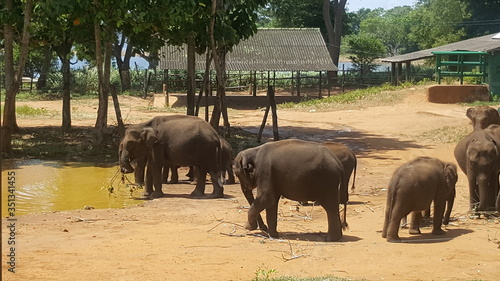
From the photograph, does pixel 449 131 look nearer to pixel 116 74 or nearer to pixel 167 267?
pixel 167 267

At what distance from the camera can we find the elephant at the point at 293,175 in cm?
1094

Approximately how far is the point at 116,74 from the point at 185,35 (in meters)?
31.4

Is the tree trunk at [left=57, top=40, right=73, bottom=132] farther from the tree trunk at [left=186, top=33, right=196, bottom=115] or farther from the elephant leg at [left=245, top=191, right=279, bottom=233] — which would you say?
the elephant leg at [left=245, top=191, right=279, bottom=233]

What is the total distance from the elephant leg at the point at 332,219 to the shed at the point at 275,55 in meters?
31.7

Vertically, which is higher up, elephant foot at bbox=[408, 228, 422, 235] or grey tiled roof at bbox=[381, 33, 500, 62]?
grey tiled roof at bbox=[381, 33, 500, 62]

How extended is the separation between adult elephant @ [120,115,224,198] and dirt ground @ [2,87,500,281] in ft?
1.61

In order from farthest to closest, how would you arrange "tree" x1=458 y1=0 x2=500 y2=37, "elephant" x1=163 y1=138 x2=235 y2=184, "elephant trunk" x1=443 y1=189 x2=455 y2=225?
"tree" x1=458 y1=0 x2=500 y2=37 < "elephant" x1=163 y1=138 x2=235 y2=184 < "elephant trunk" x1=443 y1=189 x2=455 y2=225

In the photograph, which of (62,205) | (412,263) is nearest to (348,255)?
(412,263)

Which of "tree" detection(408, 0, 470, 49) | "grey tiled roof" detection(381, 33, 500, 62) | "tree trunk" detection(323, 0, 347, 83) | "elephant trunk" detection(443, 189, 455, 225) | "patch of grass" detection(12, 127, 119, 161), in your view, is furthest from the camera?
"tree" detection(408, 0, 470, 49)

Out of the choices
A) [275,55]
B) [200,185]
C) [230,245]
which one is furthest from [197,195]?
[275,55]

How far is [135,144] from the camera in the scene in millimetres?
14992

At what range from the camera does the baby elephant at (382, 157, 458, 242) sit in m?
10.9

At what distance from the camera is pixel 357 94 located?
126 ft

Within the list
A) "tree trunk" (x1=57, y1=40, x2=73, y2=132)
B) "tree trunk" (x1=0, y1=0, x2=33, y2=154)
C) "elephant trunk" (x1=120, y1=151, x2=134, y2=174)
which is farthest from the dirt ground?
"tree trunk" (x1=57, y1=40, x2=73, y2=132)
